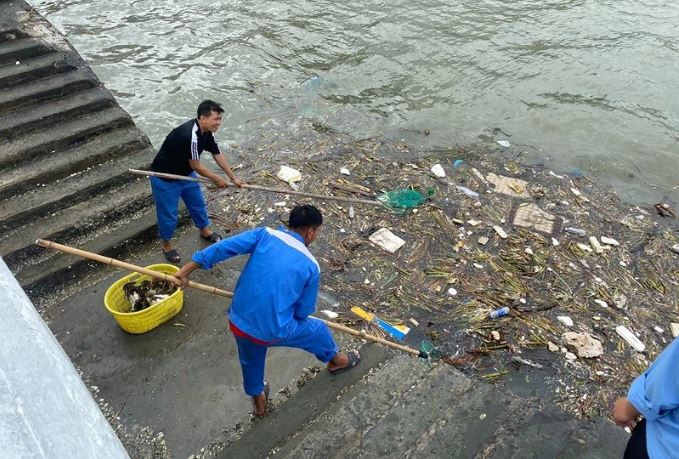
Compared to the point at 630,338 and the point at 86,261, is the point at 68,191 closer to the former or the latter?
the point at 86,261

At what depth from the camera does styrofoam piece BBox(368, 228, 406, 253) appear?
234 inches

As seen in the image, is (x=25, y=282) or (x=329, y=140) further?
(x=329, y=140)

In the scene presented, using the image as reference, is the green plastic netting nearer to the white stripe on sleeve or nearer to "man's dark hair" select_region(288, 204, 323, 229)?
the white stripe on sleeve

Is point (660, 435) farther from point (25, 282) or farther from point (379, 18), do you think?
point (379, 18)

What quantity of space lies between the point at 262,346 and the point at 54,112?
4498 mm

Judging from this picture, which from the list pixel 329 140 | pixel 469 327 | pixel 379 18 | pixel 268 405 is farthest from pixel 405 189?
pixel 379 18

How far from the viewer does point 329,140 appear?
26.2ft

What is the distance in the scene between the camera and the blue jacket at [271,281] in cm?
315

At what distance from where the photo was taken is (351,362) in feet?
13.8

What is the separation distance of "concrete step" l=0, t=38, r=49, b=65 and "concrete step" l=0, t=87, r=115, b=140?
2.84 feet

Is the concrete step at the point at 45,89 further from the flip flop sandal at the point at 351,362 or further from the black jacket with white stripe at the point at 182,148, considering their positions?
the flip flop sandal at the point at 351,362

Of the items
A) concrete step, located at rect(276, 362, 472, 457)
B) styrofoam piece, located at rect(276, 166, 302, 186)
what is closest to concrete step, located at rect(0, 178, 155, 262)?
styrofoam piece, located at rect(276, 166, 302, 186)

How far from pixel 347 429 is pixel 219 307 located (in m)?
1.82

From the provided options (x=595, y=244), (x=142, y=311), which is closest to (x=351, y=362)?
(x=142, y=311)
